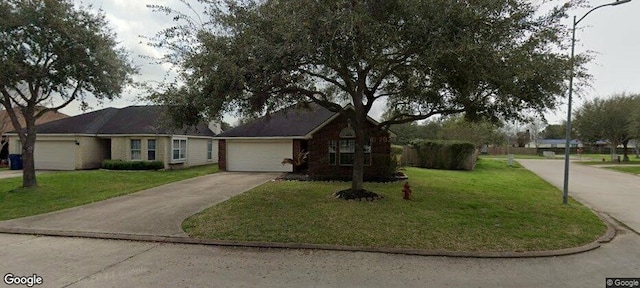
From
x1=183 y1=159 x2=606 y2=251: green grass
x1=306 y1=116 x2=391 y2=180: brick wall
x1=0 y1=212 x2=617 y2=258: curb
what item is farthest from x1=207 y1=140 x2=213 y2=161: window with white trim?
x1=0 y1=212 x2=617 y2=258: curb

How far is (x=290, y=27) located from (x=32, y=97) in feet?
40.2

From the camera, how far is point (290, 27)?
697cm

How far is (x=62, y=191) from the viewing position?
1298 cm

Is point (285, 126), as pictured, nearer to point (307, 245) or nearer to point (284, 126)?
point (284, 126)

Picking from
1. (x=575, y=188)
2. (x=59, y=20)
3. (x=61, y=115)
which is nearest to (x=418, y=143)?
(x=575, y=188)

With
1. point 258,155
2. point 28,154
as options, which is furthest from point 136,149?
point 28,154

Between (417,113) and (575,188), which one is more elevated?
(417,113)

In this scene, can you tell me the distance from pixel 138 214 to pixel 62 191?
20.5ft

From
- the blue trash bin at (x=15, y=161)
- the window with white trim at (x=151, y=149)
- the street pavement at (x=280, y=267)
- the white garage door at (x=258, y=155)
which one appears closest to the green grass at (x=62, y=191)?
the window with white trim at (x=151, y=149)

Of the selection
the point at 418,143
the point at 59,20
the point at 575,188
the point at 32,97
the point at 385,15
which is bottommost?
the point at 575,188

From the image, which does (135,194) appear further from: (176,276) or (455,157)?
(455,157)

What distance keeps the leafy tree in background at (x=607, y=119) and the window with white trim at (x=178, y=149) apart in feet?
127

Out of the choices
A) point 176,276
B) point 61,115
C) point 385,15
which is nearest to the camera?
point 176,276

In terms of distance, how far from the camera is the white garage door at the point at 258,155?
20.5m
